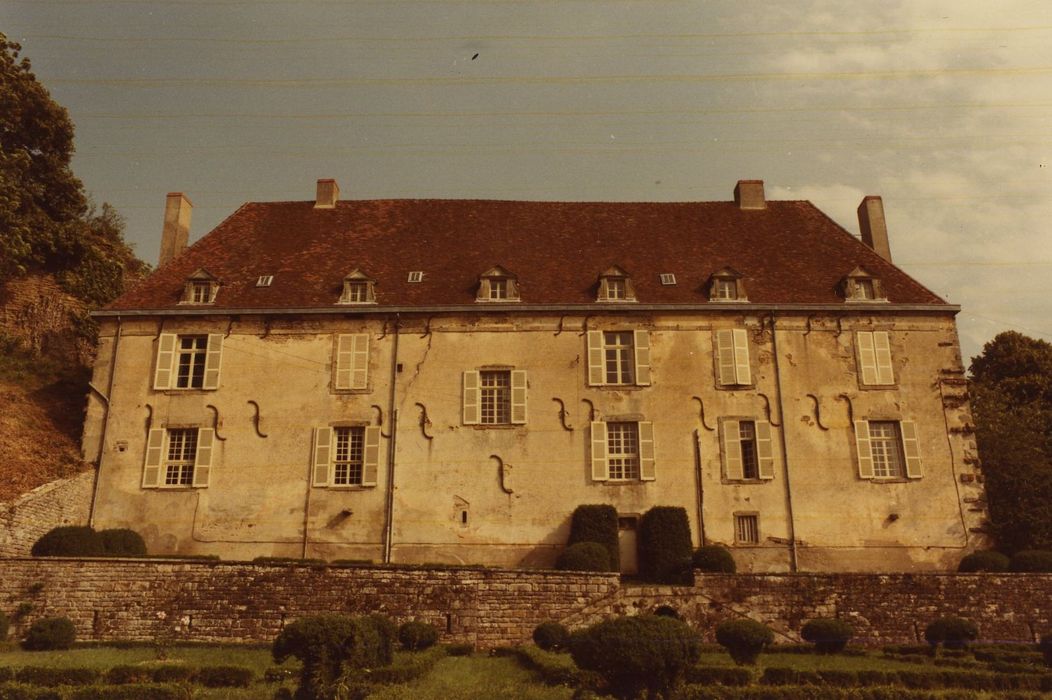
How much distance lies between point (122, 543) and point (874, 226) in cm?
2563

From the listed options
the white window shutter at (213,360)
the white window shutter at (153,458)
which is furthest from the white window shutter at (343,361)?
the white window shutter at (153,458)

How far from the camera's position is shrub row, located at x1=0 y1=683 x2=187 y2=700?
12664 mm

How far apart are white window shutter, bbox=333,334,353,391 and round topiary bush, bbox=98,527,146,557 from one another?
689cm

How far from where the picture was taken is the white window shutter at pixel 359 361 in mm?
26953

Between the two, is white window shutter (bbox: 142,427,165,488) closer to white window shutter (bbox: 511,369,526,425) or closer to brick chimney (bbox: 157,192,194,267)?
brick chimney (bbox: 157,192,194,267)

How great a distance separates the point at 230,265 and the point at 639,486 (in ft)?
49.8

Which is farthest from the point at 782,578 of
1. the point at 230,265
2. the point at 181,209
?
the point at 181,209

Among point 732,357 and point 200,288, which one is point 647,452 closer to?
point 732,357

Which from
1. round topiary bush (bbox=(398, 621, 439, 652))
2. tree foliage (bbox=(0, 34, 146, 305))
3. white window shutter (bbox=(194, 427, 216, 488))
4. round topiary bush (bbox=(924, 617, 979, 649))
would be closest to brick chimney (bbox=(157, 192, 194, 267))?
tree foliage (bbox=(0, 34, 146, 305))

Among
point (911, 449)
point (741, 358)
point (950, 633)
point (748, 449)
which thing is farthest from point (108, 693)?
point (911, 449)

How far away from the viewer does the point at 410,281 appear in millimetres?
28688

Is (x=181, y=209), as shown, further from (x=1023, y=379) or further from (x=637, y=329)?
(x=1023, y=379)

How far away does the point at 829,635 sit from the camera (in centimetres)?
1903

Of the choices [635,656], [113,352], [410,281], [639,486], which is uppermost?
[410,281]
